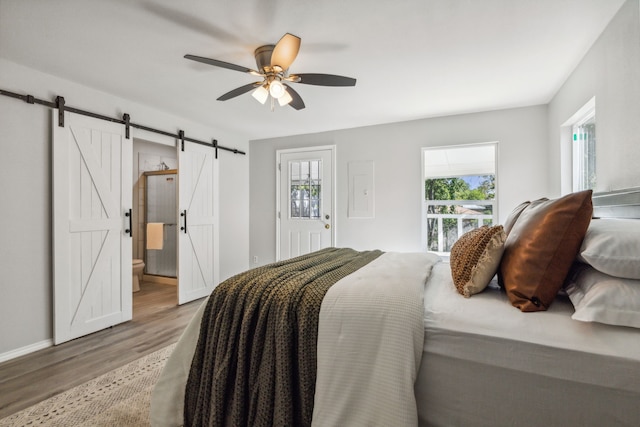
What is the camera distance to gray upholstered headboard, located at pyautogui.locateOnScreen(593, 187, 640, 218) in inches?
62.5

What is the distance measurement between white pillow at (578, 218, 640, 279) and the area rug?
2250 mm

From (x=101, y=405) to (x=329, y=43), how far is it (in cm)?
278

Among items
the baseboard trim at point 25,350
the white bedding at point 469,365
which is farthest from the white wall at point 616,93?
the baseboard trim at point 25,350

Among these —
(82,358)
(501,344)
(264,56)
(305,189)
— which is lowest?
(82,358)

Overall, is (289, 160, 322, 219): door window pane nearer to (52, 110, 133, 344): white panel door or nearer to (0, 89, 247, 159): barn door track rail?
(0, 89, 247, 159): barn door track rail

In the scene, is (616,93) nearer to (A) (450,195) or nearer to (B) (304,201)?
(A) (450,195)

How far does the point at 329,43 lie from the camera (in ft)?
7.14

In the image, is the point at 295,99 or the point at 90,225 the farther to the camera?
the point at 90,225

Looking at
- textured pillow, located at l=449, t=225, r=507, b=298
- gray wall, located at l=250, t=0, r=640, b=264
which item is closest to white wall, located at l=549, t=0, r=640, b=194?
gray wall, located at l=250, t=0, r=640, b=264

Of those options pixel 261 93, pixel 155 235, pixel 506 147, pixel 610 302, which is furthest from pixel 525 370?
pixel 155 235

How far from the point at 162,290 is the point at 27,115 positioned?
113 inches

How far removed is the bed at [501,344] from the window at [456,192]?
2.69 m

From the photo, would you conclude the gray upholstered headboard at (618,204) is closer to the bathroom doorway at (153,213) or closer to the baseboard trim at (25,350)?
the baseboard trim at (25,350)

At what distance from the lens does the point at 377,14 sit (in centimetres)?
187
